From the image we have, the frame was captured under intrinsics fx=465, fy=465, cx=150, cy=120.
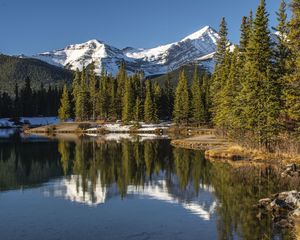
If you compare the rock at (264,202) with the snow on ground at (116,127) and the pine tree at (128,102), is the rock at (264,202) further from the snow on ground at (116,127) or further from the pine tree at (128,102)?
the pine tree at (128,102)

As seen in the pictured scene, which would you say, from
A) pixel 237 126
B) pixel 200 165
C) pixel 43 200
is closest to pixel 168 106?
pixel 237 126

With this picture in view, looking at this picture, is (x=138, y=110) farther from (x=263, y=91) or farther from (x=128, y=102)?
(x=263, y=91)

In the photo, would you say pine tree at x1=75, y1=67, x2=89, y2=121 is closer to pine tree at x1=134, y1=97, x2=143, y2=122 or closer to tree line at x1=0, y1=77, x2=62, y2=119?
pine tree at x1=134, y1=97, x2=143, y2=122

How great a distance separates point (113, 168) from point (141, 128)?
78933 millimetres

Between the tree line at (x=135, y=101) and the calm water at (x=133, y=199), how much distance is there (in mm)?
68091

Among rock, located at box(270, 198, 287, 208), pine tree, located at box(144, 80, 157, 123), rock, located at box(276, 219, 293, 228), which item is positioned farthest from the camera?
pine tree, located at box(144, 80, 157, 123)

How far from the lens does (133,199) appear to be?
1250 inches

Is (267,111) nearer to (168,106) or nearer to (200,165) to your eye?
(200,165)

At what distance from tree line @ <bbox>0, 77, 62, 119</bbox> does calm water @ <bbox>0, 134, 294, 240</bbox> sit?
130014mm

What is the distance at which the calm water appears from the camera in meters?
23.1

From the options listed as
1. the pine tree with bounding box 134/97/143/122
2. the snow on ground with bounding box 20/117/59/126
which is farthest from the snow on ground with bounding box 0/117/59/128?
the pine tree with bounding box 134/97/143/122

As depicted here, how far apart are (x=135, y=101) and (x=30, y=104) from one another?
208 feet

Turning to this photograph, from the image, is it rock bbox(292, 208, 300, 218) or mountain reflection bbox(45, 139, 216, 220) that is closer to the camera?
rock bbox(292, 208, 300, 218)

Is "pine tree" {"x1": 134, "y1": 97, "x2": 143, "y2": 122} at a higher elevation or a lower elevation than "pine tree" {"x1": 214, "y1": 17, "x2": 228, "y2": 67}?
lower
